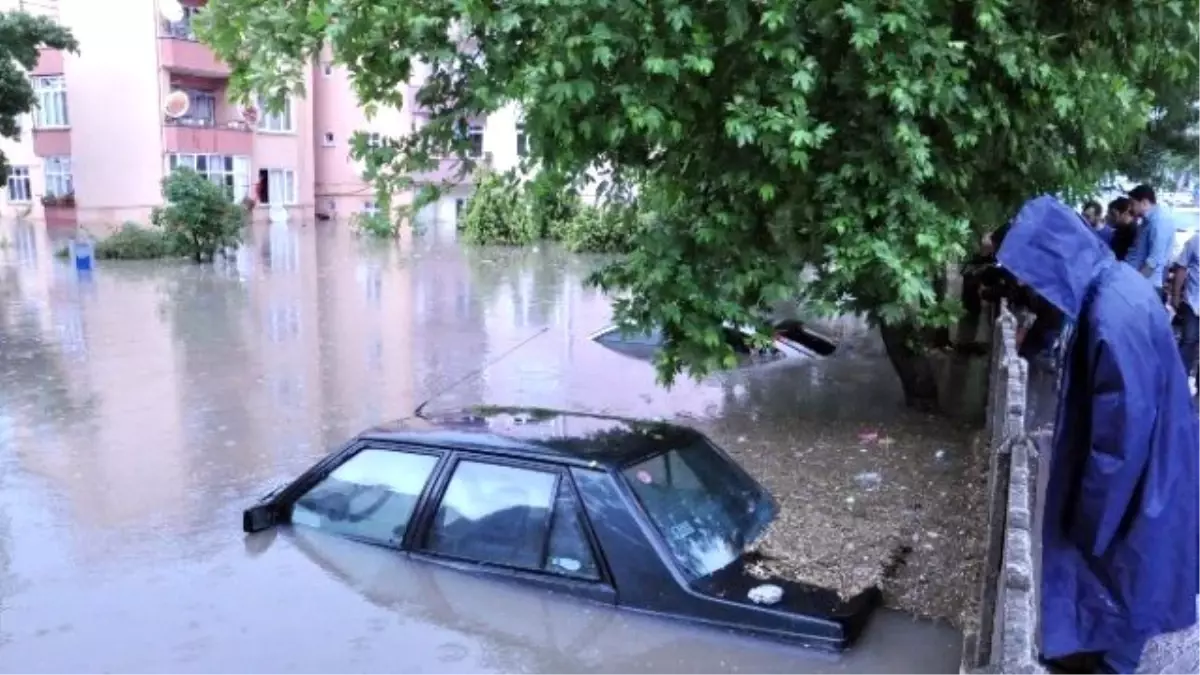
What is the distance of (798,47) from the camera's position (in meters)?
5.38

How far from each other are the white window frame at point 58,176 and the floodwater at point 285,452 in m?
21.2

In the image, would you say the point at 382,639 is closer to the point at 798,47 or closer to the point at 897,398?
the point at 798,47

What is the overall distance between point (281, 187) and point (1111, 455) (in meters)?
43.7

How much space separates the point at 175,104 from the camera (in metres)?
37.0

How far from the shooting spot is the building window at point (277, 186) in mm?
42188

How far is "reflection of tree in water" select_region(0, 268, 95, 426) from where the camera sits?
10617 millimetres

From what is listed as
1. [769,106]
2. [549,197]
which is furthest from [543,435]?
[769,106]

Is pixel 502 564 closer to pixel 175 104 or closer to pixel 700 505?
pixel 700 505

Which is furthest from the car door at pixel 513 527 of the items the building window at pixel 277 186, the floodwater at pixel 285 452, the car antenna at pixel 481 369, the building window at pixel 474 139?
the building window at pixel 277 186

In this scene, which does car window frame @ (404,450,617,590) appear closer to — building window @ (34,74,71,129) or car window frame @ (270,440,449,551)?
car window frame @ (270,440,449,551)

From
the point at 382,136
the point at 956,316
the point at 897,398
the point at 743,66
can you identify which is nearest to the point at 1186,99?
the point at 897,398

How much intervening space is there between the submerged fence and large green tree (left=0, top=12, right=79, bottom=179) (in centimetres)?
2539

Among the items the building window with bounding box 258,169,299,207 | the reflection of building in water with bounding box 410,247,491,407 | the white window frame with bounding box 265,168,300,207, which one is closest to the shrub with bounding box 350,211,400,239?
the reflection of building in water with bounding box 410,247,491,407

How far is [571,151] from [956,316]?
8.95 ft
